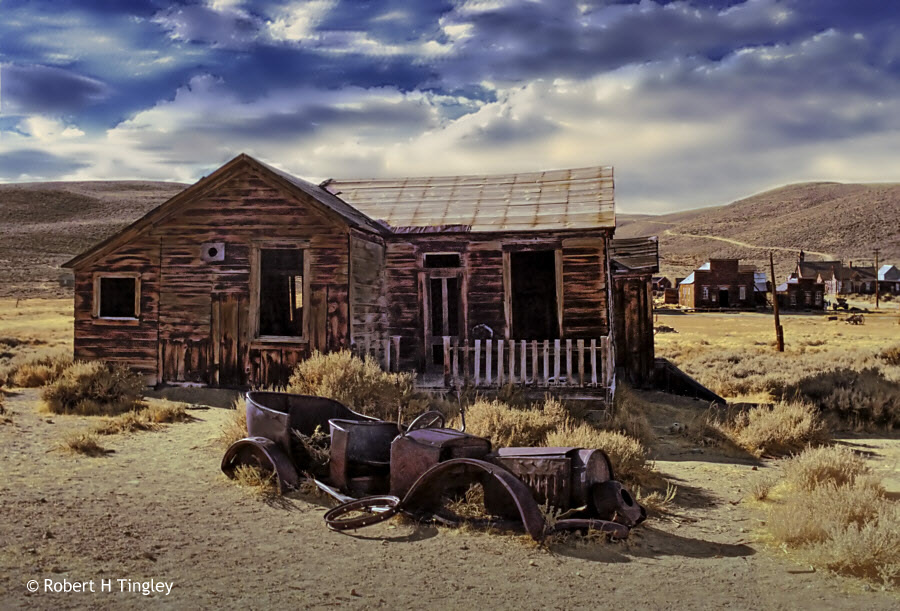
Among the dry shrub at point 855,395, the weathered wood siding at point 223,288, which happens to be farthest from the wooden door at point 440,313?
the dry shrub at point 855,395

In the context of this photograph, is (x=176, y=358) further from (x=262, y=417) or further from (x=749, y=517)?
(x=749, y=517)

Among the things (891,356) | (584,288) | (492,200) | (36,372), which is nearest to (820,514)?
(584,288)

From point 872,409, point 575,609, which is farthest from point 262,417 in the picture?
point 872,409

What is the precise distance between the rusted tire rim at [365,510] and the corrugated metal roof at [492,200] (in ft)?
22.4

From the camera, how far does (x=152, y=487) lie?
5953 millimetres

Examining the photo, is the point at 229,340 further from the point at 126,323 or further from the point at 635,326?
the point at 635,326

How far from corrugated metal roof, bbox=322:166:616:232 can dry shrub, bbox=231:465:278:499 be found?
6.43m

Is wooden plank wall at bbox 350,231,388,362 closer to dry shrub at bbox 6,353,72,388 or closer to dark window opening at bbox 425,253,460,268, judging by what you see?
dark window opening at bbox 425,253,460,268

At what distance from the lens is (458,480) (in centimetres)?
491

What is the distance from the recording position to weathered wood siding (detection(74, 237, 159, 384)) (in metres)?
11.7

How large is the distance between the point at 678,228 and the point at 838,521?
123 meters

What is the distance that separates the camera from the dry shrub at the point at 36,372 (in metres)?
12.1

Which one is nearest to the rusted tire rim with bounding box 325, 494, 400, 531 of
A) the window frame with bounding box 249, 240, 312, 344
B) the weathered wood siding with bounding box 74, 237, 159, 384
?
the window frame with bounding box 249, 240, 312, 344

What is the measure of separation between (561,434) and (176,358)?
Result: 759 centimetres
